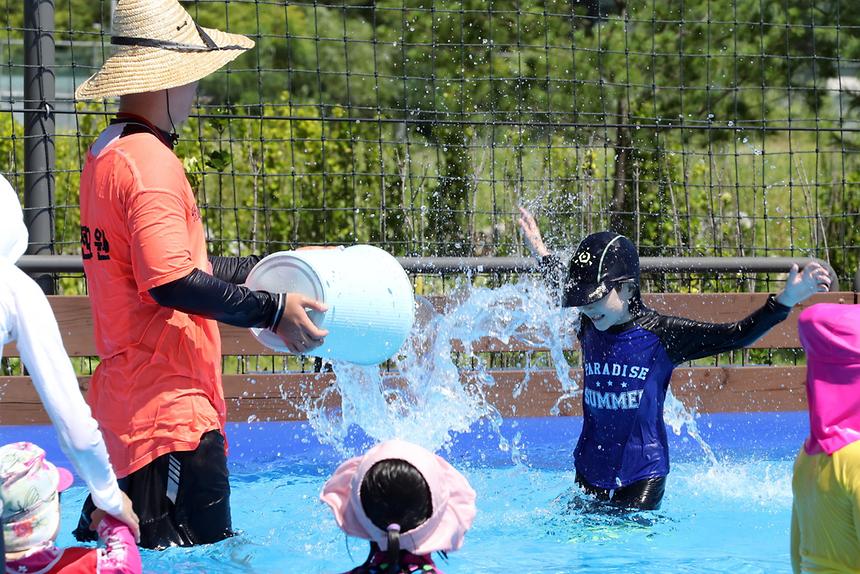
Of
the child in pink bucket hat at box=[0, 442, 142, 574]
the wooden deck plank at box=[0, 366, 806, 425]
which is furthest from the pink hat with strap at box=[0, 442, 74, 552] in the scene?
the wooden deck plank at box=[0, 366, 806, 425]

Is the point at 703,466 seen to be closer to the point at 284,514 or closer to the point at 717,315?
the point at 717,315

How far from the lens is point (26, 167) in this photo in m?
6.39

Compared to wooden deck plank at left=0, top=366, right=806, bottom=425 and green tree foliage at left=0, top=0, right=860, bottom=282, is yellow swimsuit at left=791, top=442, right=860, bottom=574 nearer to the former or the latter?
wooden deck plank at left=0, top=366, right=806, bottom=425

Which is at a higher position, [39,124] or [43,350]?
[39,124]

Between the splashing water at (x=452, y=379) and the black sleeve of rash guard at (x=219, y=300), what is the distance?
8.63 feet

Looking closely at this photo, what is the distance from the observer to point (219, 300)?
3.15 m

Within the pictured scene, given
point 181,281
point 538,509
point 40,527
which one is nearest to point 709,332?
point 538,509

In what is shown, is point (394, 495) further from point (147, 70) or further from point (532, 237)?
point (532, 237)

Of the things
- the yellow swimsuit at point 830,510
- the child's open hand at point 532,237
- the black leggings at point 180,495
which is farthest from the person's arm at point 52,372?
the child's open hand at point 532,237

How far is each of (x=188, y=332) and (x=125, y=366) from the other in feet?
0.65

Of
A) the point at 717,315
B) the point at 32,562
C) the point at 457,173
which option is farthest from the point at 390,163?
the point at 32,562

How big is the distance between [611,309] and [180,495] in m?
1.90

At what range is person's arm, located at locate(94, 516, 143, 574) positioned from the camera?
2770mm

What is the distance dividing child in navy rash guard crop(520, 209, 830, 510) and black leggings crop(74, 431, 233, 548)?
5.37 ft
